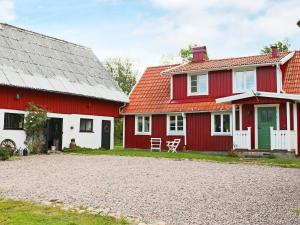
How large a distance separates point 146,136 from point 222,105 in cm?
561

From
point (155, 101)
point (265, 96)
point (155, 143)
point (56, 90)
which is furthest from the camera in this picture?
point (155, 101)

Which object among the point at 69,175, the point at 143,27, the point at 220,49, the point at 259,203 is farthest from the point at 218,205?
the point at 220,49

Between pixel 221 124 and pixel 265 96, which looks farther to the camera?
pixel 221 124

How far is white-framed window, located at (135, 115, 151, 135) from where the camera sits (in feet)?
82.9

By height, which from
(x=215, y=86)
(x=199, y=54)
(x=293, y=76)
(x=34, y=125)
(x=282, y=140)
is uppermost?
(x=199, y=54)

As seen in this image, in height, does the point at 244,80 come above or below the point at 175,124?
above

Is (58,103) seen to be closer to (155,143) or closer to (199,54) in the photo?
(155,143)

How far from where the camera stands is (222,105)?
21953 mm

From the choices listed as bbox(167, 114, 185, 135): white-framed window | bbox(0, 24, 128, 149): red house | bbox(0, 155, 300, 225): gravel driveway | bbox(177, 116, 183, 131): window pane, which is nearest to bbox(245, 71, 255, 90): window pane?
bbox(167, 114, 185, 135): white-framed window

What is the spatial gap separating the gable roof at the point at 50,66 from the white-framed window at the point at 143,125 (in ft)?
5.44

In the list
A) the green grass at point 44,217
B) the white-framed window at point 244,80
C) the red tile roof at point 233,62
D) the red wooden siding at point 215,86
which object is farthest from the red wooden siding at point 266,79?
the green grass at point 44,217

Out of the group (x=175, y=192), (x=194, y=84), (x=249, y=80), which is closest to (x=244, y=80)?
(x=249, y=80)

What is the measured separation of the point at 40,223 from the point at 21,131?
15247 mm

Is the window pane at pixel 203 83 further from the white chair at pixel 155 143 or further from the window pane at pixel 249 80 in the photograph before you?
the white chair at pixel 155 143
